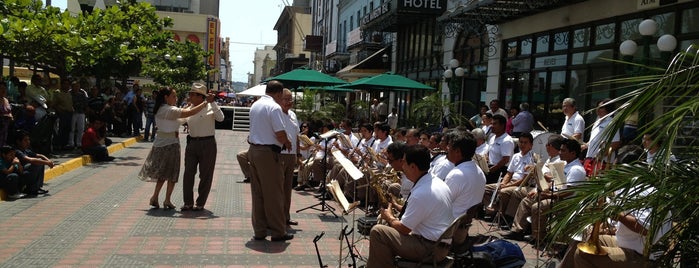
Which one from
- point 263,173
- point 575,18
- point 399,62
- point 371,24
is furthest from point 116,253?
point 399,62

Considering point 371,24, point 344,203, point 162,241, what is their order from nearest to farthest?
point 344,203
point 162,241
point 371,24

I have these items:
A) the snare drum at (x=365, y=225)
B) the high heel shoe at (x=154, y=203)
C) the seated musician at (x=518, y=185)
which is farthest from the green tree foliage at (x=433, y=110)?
the snare drum at (x=365, y=225)

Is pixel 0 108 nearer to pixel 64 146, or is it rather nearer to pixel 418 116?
pixel 64 146

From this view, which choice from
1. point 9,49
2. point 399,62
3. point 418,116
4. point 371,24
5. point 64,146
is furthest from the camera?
point 399,62

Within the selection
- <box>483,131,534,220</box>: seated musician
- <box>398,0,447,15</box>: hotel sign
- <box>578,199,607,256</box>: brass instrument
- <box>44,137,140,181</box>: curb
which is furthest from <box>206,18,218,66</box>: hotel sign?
<box>578,199,607,256</box>: brass instrument

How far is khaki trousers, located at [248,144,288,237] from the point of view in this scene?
7012mm

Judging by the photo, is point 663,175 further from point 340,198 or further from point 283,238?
point 283,238

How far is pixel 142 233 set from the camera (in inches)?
287

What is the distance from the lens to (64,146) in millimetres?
15695

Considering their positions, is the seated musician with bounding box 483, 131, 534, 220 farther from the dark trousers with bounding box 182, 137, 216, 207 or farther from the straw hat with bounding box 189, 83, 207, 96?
the straw hat with bounding box 189, 83, 207, 96

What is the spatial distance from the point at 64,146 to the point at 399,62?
650 inches

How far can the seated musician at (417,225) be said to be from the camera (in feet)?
15.0

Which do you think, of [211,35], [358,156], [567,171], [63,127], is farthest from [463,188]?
[211,35]

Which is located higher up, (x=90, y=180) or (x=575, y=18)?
(x=575, y=18)
